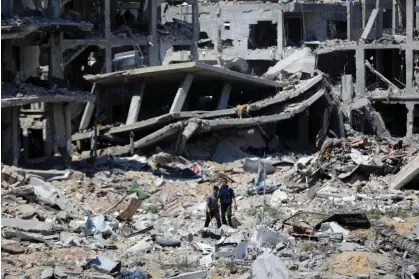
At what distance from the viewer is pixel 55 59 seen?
25.4 metres

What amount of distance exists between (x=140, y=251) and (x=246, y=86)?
13.9 m

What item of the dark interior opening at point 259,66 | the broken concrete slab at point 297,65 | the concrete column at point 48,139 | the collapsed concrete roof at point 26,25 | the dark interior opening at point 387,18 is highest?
the collapsed concrete roof at point 26,25

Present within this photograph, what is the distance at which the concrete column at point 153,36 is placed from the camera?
3578cm

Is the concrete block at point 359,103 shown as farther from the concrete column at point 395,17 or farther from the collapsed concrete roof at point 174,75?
the concrete column at point 395,17

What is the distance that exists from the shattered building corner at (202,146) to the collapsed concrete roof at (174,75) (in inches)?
2.3

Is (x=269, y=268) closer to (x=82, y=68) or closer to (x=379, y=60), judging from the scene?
(x=82, y=68)

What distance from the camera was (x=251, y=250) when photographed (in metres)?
15.5

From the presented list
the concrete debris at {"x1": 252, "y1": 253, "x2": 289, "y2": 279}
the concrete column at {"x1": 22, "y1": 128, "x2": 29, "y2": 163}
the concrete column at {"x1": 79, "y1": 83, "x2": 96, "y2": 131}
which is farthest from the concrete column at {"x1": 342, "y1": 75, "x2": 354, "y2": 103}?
the concrete debris at {"x1": 252, "y1": 253, "x2": 289, "y2": 279}

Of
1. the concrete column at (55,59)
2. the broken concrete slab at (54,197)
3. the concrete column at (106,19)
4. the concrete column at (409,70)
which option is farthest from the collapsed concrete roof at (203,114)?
the concrete column at (409,70)

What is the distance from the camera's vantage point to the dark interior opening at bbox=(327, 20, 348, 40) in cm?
4422

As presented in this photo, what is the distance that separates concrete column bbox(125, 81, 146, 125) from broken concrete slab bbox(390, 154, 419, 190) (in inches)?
329

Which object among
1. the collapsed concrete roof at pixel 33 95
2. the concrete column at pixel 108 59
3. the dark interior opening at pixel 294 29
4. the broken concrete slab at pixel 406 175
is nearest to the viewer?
the broken concrete slab at pixel 406 175

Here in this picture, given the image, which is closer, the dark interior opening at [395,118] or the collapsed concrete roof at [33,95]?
the collapsed concrete roof at [33,95]

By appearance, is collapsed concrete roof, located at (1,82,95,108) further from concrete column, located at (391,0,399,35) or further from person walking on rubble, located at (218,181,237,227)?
concrete column, located at (391,0,399,35)
